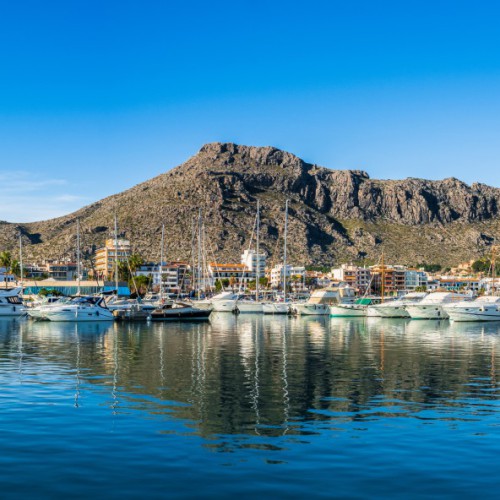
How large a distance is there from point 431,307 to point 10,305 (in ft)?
203

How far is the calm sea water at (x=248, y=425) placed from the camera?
51.4ft

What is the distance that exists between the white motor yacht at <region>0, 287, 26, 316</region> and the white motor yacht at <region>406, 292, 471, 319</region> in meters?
57.4

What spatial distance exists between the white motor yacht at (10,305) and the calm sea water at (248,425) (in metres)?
50.7

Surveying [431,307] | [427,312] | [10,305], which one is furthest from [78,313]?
[431,307]

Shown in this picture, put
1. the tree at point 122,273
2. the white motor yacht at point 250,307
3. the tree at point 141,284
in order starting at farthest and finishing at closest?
the tree at point 122,273
the tree at point 141,284
the white motor yacht at point 250,307

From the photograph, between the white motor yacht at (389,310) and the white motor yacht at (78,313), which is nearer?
the white motor yacht at (78,313)

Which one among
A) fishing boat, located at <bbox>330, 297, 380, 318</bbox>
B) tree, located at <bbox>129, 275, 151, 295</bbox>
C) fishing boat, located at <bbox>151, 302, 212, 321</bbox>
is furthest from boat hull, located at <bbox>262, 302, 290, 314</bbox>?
tree, located at <bbox>129, 275, 151, 295</bbox>

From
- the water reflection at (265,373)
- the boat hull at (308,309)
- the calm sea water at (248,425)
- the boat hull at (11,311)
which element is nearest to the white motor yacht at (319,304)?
the boat hull at (308,309)

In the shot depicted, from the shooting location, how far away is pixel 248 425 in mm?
21688

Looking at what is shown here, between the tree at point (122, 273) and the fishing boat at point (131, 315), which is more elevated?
the tree at point (122, 273)

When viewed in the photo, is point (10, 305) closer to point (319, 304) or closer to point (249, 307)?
point (249, 307)

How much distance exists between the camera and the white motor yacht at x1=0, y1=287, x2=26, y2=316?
91.4m

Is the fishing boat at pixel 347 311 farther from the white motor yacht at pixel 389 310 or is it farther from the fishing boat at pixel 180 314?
the fishing boat at pixel 180 314

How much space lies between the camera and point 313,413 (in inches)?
934
